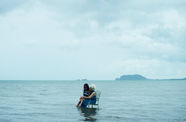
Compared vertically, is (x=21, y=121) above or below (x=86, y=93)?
below

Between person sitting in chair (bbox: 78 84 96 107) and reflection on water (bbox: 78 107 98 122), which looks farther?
person sitting in chair (bbox: 78 84 96 107)

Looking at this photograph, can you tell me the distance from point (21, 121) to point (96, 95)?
7333mm

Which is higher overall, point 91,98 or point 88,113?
point 91,98

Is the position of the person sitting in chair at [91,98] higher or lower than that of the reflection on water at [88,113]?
higher

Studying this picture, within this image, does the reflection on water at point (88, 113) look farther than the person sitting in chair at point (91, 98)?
No

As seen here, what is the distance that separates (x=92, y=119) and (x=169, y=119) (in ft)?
17.8

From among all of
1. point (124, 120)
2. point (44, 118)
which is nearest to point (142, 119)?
point (124, 120)

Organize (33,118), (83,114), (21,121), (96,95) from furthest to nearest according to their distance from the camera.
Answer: (96,95) < (83,114) < (33,118) < (21,121)

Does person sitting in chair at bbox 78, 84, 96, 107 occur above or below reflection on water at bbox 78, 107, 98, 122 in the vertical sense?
above

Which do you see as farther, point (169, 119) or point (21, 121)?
point (169, 119)

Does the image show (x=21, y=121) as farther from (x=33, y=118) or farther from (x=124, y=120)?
(x=124, y=120)

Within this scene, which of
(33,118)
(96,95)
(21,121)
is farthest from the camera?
(96,95)

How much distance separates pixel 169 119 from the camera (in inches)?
770

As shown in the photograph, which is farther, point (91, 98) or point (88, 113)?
point (91, 98)
